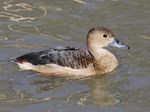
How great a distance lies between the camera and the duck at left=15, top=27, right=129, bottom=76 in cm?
953

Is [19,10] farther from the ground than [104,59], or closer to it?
farther from the ground

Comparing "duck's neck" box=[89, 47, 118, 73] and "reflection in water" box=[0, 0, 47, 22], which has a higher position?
"reflection in water" box=[0, 0, 47, 22]

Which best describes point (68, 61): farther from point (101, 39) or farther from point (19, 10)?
point (19, 10)

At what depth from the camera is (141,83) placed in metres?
9.20

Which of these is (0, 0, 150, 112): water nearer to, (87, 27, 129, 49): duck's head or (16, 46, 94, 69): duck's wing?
(16, 46, 94, 69): duck's wing

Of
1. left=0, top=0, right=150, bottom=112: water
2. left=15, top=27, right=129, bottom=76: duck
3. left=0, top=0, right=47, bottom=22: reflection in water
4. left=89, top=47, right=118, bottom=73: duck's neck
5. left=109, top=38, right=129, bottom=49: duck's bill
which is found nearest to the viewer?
left=0, top=0, right=150, bottom=112: water

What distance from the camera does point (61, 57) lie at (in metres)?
9.54

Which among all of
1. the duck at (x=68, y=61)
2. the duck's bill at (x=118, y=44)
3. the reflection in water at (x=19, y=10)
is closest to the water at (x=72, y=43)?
the reflection in water at (x=19, y=10)

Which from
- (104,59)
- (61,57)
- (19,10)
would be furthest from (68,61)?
(19,10)

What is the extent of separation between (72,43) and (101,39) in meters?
0.79

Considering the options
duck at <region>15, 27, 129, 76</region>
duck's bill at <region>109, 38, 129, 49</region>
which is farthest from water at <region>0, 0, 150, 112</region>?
duck's bill at <region>109, 38, 129, 49</region>

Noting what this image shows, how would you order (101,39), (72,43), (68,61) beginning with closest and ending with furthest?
(68,61), (101,39), (72,43)

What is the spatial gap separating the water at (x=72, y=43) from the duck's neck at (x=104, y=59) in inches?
4.9

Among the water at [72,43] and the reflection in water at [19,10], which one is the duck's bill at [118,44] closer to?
the water at [72,43]
